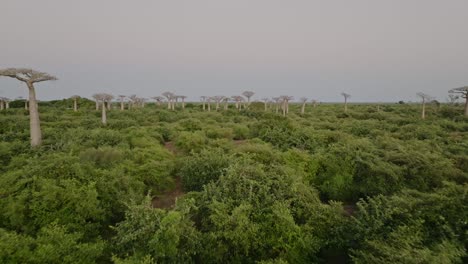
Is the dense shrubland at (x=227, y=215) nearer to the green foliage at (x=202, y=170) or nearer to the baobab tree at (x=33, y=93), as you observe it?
the green foliage at (x=202, y=170)

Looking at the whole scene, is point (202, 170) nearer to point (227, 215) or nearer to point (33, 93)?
point (227, 215)

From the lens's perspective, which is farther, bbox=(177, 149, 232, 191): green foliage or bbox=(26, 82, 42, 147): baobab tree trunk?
bbox=(26, 82, 42, 147): baobab tree trunk

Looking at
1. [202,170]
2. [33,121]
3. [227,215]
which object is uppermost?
[33,121]

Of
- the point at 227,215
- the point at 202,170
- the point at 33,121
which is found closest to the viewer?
the point at 227,215

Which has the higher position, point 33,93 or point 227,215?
point 33,93

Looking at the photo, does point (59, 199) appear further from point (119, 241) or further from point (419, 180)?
point (419, 180)

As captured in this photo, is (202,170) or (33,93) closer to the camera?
(202,170)

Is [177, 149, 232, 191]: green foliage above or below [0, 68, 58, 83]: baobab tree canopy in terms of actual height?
below

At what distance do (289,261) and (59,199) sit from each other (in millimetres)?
4545

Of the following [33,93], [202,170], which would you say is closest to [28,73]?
[33,93]

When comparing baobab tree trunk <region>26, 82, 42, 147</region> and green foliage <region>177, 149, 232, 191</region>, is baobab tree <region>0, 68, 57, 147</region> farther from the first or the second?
green foliage <region>177, 149, 232, 191</region>

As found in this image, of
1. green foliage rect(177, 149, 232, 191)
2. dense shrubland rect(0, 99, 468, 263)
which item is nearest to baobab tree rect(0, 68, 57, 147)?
dense shrubland rect(0, 99, 468, 263)

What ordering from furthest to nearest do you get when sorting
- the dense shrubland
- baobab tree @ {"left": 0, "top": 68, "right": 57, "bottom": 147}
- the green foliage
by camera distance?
baobab tree @ {"left": 0, "top": 68, "right": 57, "bottom": 147}, the green foliage, the dense shrubland

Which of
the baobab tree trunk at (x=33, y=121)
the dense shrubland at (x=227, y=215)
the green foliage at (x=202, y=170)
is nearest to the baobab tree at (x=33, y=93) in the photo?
the baobab tree trunk at (x=33, y=121)
